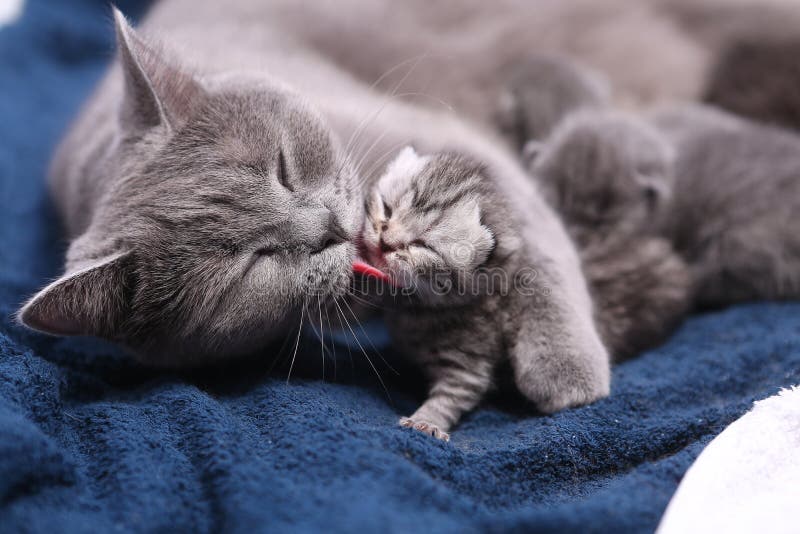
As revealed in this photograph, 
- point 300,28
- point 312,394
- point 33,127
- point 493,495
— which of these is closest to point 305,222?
point 312,394

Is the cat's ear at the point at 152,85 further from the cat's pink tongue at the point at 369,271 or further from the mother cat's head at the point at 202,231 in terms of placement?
the cat's pink tongue at the point at 369,271

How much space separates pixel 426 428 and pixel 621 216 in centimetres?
69

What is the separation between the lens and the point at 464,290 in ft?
3.42

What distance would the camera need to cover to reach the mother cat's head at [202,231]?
0.99 m

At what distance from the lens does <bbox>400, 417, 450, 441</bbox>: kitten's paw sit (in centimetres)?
96

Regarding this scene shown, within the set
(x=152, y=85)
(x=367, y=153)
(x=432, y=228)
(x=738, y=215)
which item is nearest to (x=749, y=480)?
(x=432, y=228)

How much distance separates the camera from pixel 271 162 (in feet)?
3.45

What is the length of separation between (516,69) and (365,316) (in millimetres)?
895

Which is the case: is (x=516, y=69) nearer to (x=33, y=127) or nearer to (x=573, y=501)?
(x=573, y=501)

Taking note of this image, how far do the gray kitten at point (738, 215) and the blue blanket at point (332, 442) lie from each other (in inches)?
3.3

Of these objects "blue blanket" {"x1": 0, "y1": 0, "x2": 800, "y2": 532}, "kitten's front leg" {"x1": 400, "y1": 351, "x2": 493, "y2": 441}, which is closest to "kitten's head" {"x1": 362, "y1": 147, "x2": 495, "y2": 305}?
"kitten's front leg" {"x1": 400, "y1": 351, "x2": 493, "y2": 441}

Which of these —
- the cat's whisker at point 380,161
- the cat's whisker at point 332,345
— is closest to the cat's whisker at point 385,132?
the cat's whisker at point 380,161

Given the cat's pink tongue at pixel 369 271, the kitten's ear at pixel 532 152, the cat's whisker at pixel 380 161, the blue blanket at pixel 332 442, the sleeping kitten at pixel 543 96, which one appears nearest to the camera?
the blue blanket at pixel 332 442

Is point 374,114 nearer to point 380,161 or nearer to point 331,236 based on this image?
point 380,161
